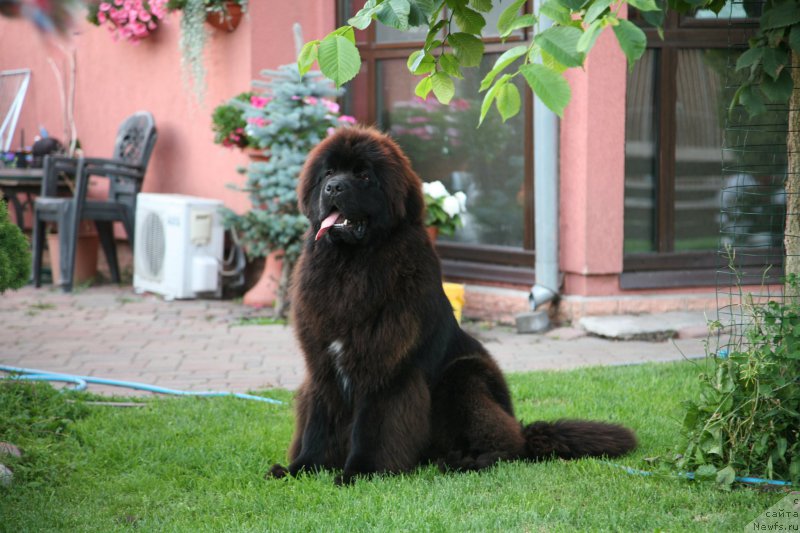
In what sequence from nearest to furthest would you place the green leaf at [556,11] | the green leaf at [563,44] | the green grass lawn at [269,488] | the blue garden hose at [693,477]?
the green leaf at [563,44] → the green leaf at [556,11] → the green grass lawn at [269,488] → the blue garden hose at [693,477]

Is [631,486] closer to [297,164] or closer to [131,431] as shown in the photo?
[131,431]

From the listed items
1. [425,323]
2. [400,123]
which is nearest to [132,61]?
[400,123]

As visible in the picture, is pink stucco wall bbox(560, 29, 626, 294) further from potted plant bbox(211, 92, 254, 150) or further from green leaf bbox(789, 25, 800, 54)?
green leaf bbox(789, 25, 800, 54)

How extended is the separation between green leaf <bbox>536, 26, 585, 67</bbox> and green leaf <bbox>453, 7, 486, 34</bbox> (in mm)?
792

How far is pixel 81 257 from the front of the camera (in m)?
9.64

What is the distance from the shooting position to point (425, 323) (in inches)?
145

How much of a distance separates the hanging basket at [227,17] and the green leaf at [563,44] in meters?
6.81

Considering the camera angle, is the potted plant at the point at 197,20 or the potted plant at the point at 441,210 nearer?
the potted plant at the point at 441,210

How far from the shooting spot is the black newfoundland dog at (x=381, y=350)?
142 inches

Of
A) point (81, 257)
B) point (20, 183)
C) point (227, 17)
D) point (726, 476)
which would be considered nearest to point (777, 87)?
point (726, 476)

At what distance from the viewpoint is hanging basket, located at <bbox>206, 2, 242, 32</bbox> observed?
325 inches

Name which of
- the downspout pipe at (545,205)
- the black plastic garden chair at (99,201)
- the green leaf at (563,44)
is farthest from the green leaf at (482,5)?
the black plastic garden chair at (99,201)

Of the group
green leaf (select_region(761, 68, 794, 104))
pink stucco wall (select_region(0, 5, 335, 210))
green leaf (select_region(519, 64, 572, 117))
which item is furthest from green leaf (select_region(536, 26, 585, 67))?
pink stucco wall (select_region(0, 5, 335, 210))

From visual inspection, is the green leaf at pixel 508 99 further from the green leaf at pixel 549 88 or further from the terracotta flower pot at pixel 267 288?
the terracotta flower pot at pixel 267 288
